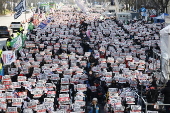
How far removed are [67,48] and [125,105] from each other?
11107 millimetres

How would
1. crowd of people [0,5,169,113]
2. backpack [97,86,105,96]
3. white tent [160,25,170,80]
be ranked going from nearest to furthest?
crowd of people [0,5,169,113]
white tent [160,25,170,80]
backpack [97,86,105,96]

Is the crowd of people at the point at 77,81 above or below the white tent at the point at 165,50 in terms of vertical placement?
Answer: below

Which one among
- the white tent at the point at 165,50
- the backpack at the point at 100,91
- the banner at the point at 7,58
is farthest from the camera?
the banner at the point at 7,58

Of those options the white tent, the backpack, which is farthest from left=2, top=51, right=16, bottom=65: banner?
the white tent

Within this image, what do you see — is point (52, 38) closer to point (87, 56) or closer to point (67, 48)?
point (67, 48)

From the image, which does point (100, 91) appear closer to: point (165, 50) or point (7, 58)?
point (165, 50)

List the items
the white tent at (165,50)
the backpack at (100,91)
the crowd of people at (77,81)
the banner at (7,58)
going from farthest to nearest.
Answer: the banner at (7,58) < the backpack at (100,91) < the white tent at (165,50) < the crowd of people at (77,81)

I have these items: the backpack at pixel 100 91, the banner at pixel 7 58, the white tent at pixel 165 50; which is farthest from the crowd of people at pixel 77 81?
the white tent at pixel 165 50

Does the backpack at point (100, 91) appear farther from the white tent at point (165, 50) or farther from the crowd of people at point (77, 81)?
the white tent at point (165, 50)

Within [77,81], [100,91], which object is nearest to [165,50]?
[100,91]

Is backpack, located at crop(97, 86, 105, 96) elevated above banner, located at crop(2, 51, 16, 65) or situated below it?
below

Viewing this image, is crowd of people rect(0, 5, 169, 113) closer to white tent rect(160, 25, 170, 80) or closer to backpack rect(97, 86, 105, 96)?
backpack rect(97, 86, 105, 96)

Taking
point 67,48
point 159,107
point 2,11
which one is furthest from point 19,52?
point 2,11

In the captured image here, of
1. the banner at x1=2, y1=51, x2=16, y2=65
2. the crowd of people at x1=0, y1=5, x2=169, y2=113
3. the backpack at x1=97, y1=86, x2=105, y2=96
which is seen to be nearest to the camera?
the crowd of people at x1=0, y1=5, x2=169, y2=113
